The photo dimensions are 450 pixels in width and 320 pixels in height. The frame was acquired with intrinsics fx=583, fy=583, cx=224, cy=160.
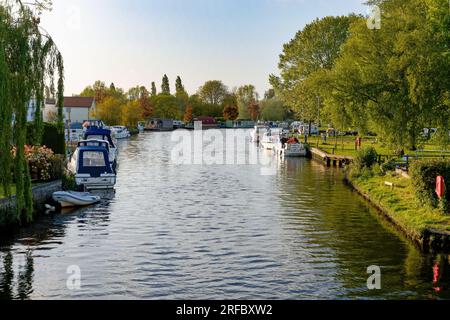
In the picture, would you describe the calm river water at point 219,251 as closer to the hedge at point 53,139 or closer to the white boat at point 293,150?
the hedge at point 53,139

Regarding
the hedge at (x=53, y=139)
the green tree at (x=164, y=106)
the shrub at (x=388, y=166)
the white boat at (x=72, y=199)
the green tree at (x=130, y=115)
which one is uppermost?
the green tree at (x=164, y=106)

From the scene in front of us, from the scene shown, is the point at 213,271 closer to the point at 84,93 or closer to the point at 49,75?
the point at 49,75

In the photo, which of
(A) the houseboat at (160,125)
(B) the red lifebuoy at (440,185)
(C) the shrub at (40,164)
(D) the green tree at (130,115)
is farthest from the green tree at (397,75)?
(A) the houseboat at (160,125)

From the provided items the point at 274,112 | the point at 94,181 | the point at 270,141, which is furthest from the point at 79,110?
the point at 94,181

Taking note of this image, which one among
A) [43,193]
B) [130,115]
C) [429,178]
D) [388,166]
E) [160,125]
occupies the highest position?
[130,115]

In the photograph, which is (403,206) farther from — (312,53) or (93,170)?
(312,53)

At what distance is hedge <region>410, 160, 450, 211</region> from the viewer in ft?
79.6

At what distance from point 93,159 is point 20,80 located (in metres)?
20.1

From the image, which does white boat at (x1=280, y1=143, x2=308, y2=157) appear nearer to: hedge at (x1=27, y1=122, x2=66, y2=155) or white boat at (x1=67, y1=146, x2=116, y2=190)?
hedge at (x1=27, y1=122, x2=66, y2=155)

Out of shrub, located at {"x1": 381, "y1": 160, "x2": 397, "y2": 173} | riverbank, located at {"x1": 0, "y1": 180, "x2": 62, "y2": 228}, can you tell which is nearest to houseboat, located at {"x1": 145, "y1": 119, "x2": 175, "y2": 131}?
shrub, located at {"x1": 381, "y1": 160, "x2": 397, "y2": 173}

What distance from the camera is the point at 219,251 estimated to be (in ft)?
70.9

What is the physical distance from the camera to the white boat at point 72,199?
30.1 metres

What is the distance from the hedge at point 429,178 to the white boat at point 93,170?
18699mm
